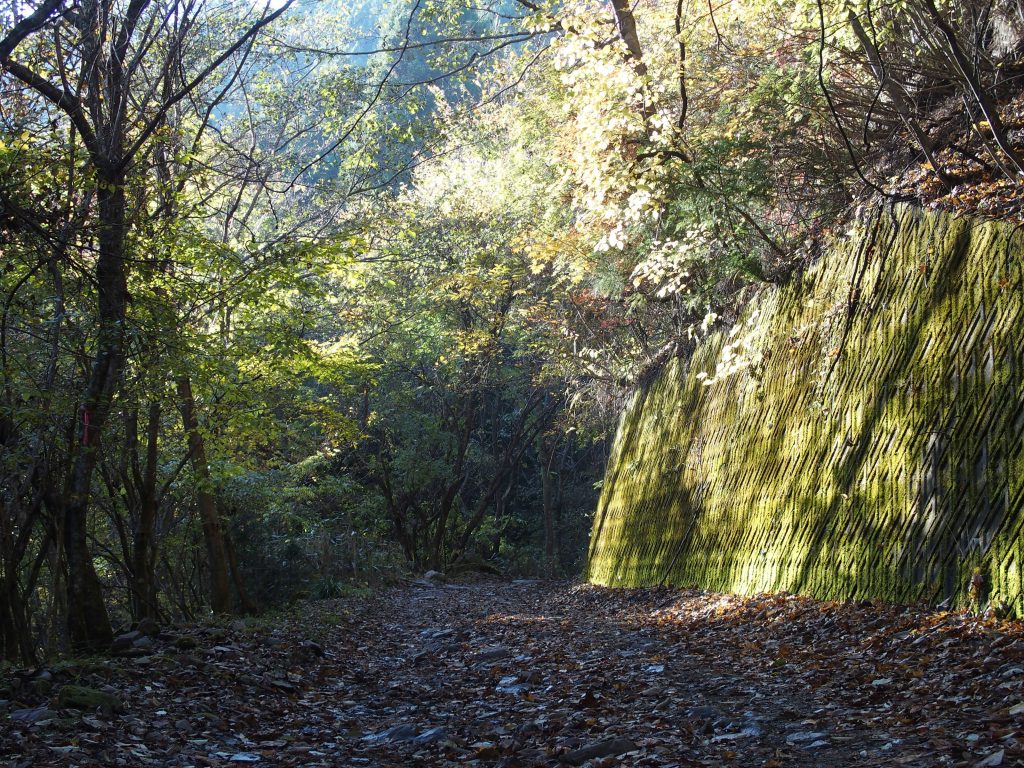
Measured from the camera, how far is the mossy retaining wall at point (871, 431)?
16.8 feet

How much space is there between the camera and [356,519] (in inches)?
821

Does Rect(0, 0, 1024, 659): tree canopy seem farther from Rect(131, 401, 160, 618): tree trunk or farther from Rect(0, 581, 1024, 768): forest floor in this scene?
Rect(0, 581, 1024, 768): forest floor

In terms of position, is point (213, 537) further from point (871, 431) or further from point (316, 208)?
point (316, 208)

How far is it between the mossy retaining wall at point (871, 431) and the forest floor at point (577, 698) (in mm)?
444

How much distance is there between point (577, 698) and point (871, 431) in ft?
10.7

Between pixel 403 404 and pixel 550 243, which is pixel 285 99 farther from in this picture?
pixel 403 404

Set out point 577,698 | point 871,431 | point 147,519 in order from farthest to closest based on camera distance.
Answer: point 147,519
point 871,431
point 577,698

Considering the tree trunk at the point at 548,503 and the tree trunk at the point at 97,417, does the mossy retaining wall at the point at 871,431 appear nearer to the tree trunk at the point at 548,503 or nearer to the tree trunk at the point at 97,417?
the tree trunk at the point at 97,417

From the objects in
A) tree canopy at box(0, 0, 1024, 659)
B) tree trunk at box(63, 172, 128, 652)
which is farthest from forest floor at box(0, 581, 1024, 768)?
tree canopy at box(0, 0, 1024, 659)

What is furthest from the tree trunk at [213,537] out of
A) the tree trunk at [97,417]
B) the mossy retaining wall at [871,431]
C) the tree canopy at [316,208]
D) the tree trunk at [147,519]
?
the mossy retaining wall at [871,431]

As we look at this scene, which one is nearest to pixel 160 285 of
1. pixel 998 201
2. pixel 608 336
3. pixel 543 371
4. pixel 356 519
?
pixel 998 201

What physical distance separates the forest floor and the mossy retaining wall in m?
0.44

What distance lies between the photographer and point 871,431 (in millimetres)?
6516

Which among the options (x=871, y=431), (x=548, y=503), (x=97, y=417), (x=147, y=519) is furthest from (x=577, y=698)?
(x=548, y=503)
